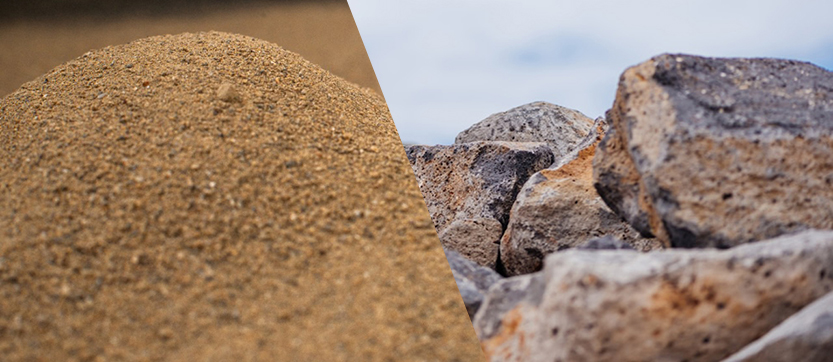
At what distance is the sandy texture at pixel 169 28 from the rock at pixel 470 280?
1.14 metres

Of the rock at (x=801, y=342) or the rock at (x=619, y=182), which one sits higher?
the rock at (x=619, y=182)

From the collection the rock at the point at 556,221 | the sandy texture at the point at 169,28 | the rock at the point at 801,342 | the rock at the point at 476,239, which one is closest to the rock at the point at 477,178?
the rock at the point at 476,239

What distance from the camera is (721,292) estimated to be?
41.8 inches

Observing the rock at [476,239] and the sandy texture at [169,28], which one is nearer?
the rock at [476,239]

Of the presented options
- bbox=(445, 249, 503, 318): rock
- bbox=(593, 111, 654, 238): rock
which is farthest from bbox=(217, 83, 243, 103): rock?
bbox=(593, 111, 654, 238): rock

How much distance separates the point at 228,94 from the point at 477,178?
2.94ft

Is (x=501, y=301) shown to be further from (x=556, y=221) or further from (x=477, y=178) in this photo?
(x=477, y=178)

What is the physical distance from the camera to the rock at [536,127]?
2643mm

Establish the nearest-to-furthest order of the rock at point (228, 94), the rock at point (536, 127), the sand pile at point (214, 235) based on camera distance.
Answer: the sand pile at point (214, 235), the rock at point (228, 94), the rock at point (536, 127)

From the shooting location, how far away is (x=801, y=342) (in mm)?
982

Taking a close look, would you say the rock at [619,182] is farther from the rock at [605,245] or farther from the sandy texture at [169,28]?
the sandy texture at [169,28]

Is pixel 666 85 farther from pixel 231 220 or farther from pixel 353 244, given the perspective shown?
pixel 231 220

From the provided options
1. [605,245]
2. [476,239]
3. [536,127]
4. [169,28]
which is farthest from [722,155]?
[169,28]

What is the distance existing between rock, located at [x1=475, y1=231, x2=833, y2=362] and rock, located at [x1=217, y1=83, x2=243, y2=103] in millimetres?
996
